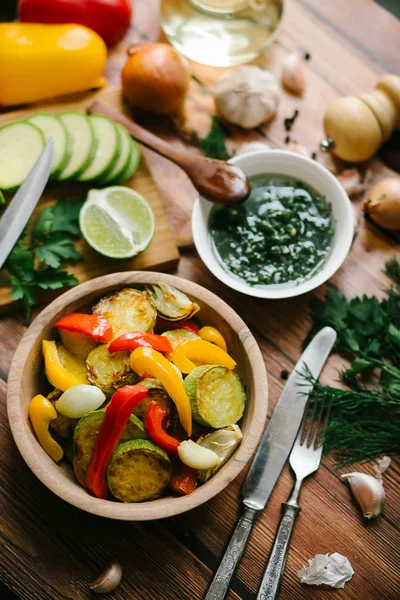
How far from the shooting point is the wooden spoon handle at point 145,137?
1.86 meters

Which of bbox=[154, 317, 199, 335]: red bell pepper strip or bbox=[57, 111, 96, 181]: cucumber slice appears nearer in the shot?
bbox=[154, 317, 199, 335]: red bell pepper strip

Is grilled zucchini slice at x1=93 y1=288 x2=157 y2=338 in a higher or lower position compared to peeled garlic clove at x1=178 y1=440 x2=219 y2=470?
higher

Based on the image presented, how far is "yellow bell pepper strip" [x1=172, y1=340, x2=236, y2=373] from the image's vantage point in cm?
153

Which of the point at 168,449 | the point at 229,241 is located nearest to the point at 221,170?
the point at 229,241

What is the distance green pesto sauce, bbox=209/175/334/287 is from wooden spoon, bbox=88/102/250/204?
10cm

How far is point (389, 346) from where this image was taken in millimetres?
1806

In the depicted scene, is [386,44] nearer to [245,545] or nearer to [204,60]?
[204,60]

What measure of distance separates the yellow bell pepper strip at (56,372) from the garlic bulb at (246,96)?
3.19 ft

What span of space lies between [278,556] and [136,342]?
68 cm

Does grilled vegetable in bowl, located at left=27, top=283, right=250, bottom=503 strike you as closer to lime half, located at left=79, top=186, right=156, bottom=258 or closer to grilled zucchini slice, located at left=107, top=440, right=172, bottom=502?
grilled zucchini slice, located at left=107, top=440, right=172, bottom=502

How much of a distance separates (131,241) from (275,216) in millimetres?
438

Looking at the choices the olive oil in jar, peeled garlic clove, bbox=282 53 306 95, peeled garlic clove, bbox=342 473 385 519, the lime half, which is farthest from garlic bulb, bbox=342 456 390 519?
the olive oil in jar

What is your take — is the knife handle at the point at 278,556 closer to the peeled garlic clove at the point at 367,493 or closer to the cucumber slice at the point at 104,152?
the peeled garlic clove at the point at 367,493

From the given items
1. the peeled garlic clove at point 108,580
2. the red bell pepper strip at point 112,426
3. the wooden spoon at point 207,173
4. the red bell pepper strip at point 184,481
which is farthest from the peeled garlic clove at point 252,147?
the peeled garlic clove at point 108,580
